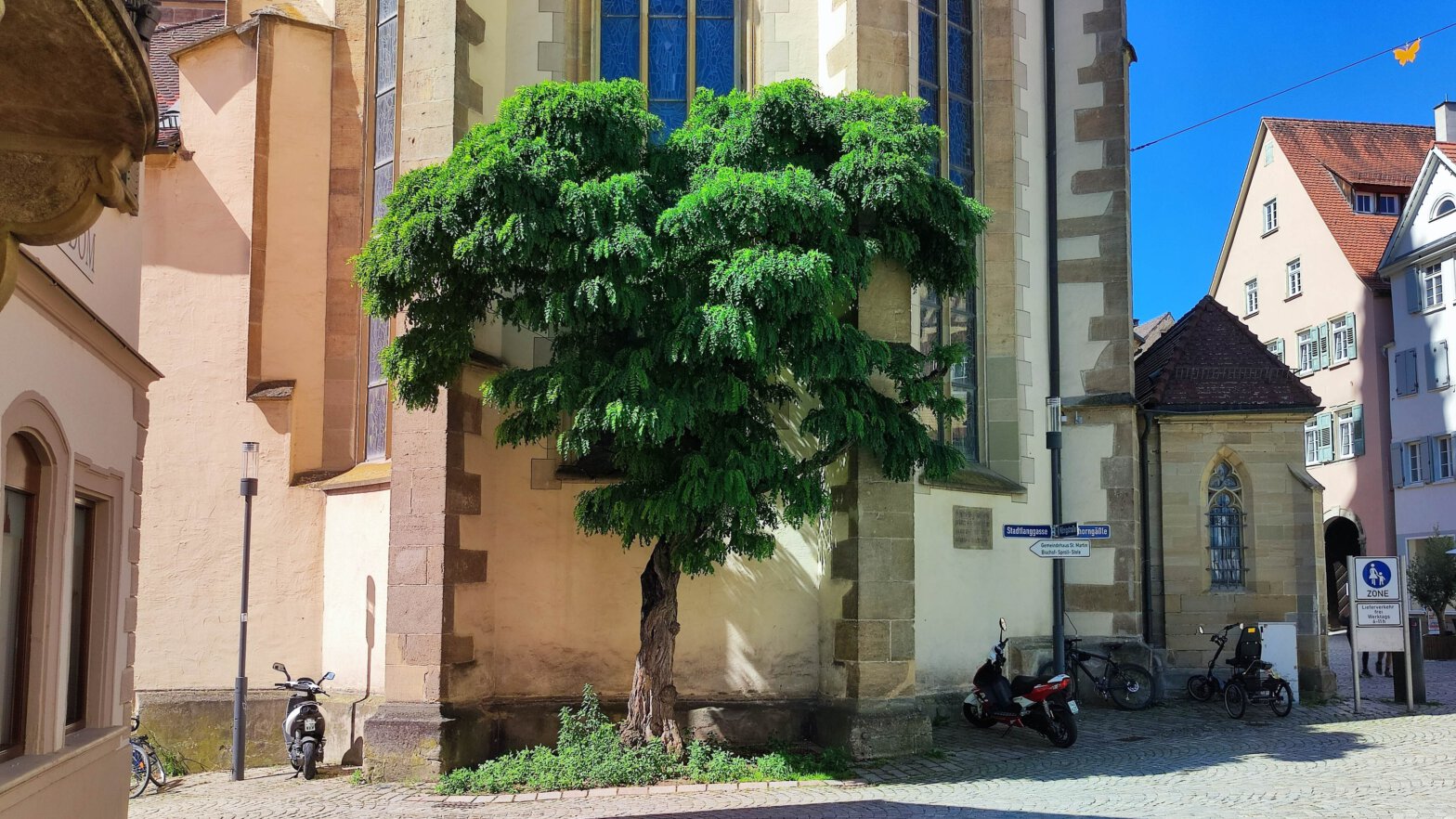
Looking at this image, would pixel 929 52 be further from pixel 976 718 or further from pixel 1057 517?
pixel 976 718

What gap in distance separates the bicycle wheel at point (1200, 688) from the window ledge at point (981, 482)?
3.55 metres

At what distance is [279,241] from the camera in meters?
14.5

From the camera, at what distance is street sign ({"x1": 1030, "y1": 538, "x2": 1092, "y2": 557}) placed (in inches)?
530

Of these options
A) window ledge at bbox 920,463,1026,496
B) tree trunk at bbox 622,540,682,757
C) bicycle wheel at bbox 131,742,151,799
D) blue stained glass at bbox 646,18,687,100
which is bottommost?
bicycle wheel at bbox 131,742,151,799

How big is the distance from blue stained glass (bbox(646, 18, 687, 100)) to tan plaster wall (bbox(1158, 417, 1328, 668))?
832 cm

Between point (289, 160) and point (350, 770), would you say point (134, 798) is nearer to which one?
point (350, 770)

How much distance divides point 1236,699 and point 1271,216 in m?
26.7

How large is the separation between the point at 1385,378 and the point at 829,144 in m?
26.2

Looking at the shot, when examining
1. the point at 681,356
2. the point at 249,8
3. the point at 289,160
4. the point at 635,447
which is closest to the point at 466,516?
the point at 635,447

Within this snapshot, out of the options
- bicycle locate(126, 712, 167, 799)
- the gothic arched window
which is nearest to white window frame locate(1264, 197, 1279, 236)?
the gothic arched window

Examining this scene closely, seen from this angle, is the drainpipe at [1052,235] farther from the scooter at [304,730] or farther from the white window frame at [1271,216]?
the white window frame at [1271,216]

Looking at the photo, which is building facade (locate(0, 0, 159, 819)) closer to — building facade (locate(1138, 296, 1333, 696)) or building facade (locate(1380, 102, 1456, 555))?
building facade (locate(1138, 296, 1333, 696))

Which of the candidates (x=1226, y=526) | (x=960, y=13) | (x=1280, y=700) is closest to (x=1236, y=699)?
(x=1280, y=700)

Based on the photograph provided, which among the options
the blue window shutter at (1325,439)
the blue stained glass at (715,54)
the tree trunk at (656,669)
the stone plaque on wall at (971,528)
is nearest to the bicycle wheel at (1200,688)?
the stone plaque on wall at (971,528)
